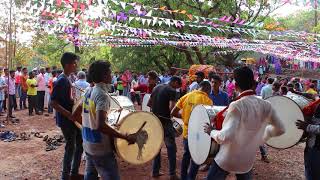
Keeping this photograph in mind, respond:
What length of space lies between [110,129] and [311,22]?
52.7m

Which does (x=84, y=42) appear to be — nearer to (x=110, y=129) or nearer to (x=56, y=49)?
(x=56, y=49)

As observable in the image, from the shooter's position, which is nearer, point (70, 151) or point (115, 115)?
point (115, 115)

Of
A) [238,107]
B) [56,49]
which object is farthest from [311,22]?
[238,107]

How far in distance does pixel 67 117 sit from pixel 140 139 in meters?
1.46

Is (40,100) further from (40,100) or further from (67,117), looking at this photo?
(67,117)

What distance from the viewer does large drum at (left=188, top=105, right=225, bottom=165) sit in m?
4.82

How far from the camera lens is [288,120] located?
5301 mm

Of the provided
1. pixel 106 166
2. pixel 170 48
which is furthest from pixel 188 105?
pixel 170 48

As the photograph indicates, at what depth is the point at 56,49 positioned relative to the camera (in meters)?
31.6

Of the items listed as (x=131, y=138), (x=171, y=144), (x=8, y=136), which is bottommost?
(x=8, y=136)

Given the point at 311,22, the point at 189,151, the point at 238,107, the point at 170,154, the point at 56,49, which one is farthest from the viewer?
the point at 311,22

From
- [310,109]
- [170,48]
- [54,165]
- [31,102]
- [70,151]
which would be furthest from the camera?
[170,48]

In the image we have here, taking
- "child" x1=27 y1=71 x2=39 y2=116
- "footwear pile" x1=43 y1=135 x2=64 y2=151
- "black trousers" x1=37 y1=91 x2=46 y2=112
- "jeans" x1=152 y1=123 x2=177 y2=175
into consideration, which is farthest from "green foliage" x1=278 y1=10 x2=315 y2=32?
→ "jeans" x1=152 y1=123 x2=177 y2=175

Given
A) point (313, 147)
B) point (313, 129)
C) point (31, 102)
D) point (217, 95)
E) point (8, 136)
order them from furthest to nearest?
point (31, 102) → point (8, 136) → point (217, 95) → point (313, 147) → point (313, 129)
